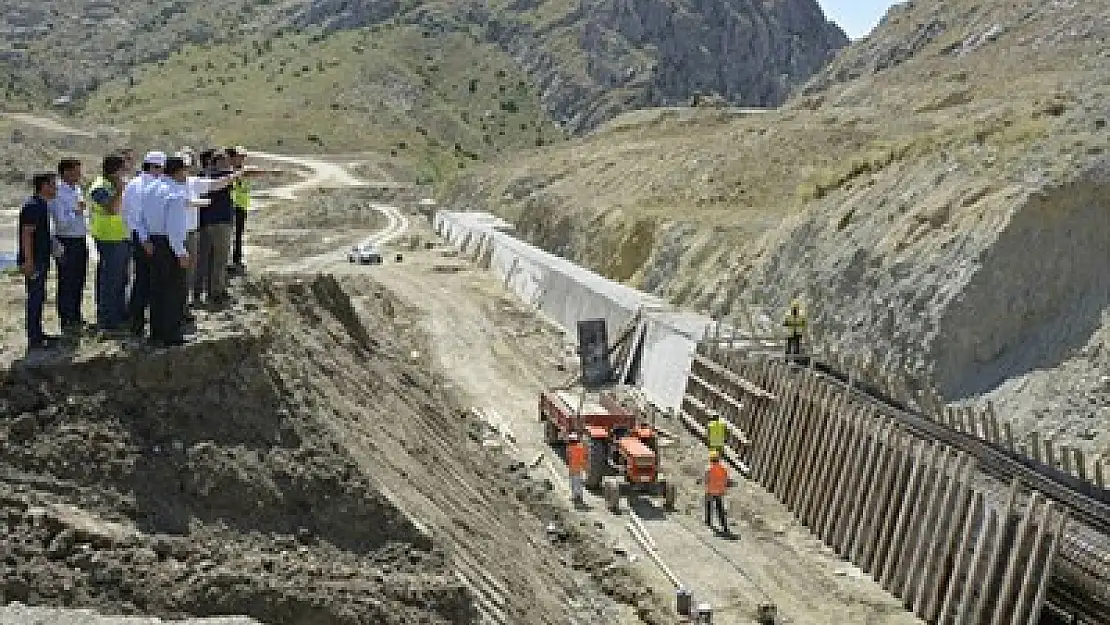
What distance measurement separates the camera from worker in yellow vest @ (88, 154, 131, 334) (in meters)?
11.3

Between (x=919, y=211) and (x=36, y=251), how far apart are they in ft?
63.9

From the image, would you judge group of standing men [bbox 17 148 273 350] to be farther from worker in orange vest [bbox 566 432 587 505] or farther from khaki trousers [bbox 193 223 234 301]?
worker in orange vest [bbox 566 432 587 505]

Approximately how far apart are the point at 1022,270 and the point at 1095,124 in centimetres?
448

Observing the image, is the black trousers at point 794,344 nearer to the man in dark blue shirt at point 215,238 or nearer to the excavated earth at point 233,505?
the excavated earth at point 233,505

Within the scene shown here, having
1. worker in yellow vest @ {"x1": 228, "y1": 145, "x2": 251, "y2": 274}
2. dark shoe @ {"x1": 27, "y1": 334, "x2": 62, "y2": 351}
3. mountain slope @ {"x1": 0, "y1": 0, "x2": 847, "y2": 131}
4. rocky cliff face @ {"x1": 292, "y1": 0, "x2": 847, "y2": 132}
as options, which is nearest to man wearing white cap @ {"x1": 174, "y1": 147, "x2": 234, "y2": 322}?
worker in yellow vest @ {"x1": 228, "y1": 145, "x2": 251, "y2": 274}

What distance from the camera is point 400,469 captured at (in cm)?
1276

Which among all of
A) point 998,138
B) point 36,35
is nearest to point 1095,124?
point 998,138

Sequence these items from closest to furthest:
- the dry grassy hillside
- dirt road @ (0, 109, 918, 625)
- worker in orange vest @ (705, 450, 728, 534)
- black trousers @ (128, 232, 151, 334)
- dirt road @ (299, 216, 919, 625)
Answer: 1. black trousers @ (128, 232, 151, 334)
2. dirt road @ (0, 109, 918, 625)
3. dirt road @ (299, 216, 919, 625)
4. worker in orange vest @ (705, 450, 728, 534)
5. the dry grassy hillside

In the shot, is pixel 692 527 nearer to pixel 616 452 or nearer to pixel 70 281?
pixel 616 452

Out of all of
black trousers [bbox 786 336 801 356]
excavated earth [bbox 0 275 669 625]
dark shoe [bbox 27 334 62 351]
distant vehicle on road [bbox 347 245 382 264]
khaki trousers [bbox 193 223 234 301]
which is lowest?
distant vehicle on road [bbox 347 245 382 264]

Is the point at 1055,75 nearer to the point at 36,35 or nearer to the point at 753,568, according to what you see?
the point at 753,568

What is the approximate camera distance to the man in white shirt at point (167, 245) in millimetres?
10594

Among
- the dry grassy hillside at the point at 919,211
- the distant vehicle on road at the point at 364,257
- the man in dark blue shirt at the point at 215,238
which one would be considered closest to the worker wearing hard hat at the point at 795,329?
the dry grassy hillside at the point at 919,211

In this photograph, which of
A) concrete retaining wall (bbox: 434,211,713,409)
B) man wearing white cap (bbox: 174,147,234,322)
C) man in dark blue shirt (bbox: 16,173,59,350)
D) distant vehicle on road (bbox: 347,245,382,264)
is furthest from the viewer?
distant vehicle on road (bbox: 347,245,382,264)
